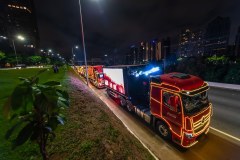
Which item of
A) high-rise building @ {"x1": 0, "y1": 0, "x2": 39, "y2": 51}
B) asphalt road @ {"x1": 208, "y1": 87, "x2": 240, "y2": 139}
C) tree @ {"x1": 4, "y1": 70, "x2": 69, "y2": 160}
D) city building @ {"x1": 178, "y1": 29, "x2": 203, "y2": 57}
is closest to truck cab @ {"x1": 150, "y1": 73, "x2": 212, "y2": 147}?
asphalt road @ {"x1": 208, "y1": 87, "x2": 240, "y2": 139}

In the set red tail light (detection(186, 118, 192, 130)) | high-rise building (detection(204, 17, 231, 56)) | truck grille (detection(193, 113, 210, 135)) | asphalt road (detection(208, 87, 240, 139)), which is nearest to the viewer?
red tail light (detection(186, 118, 192, 130))

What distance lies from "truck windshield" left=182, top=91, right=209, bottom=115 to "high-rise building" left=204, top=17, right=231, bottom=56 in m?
148

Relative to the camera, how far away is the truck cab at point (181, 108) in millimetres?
5629

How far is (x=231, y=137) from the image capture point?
6.88m

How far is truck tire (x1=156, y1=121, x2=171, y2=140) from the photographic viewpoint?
669 cm

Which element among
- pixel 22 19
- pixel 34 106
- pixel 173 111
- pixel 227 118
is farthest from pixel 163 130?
pixel 22 19

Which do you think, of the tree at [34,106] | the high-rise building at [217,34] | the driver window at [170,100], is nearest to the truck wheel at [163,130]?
the driver window at [170,100]

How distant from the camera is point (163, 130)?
7.00m

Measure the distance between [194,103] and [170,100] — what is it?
107 cm

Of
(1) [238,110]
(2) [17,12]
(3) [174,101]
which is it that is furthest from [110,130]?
(2) [17,12]

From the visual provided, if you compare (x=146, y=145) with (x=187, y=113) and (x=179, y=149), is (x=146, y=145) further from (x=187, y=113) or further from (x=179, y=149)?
(x=187, y=113)

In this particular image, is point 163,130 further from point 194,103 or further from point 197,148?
point 194,103

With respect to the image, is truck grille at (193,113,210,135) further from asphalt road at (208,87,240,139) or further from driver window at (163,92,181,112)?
asphalt road at (208,87,240,139)

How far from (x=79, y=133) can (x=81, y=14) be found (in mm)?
16073
